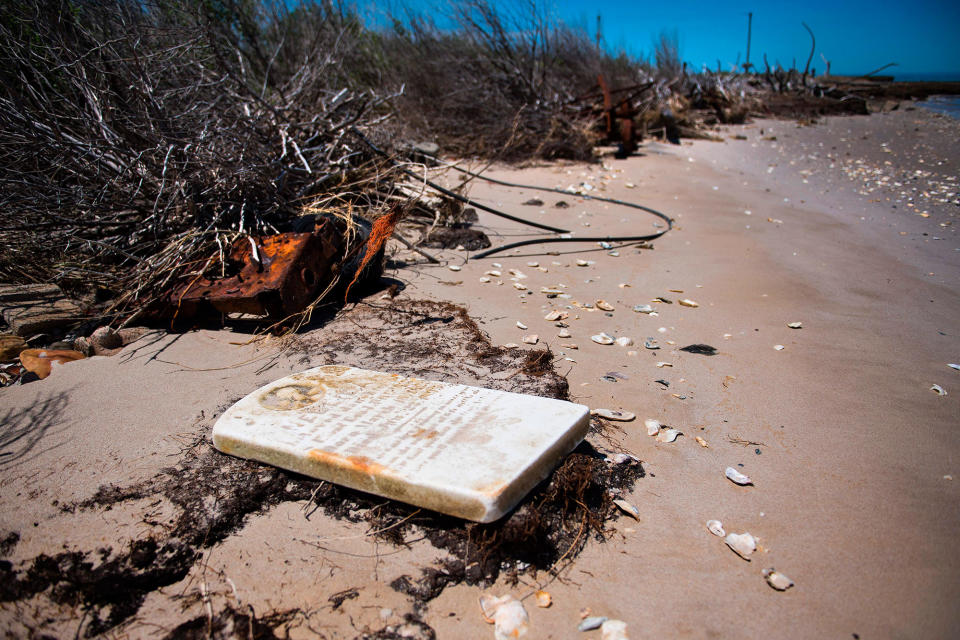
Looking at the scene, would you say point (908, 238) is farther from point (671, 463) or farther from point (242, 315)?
point (242, 315)

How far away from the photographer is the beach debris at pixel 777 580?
55.9 inches

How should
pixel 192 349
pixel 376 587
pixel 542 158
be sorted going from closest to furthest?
pixel 376 587
pixel 192 349
pixel 542 158

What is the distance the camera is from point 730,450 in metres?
1.96

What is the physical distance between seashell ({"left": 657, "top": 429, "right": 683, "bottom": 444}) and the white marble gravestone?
0.38 m

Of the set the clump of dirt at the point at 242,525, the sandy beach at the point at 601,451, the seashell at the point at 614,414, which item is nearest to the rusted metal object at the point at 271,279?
the sandy beach at the point at 601,451

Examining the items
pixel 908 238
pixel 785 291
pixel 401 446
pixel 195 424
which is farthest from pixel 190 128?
pixel 908 238

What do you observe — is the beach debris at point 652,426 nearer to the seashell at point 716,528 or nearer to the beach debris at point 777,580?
the seashell at point 716,528

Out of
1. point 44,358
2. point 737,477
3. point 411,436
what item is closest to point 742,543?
point 737,477

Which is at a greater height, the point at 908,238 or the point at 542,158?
the point at 542,158

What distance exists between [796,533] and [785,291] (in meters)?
2.23

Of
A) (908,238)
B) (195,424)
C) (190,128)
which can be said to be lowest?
(908,238)

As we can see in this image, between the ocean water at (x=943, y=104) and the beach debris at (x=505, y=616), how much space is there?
15.1 meters

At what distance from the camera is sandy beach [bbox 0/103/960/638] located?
1.38 metres

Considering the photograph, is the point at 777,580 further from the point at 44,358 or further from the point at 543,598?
the point at 44,358
